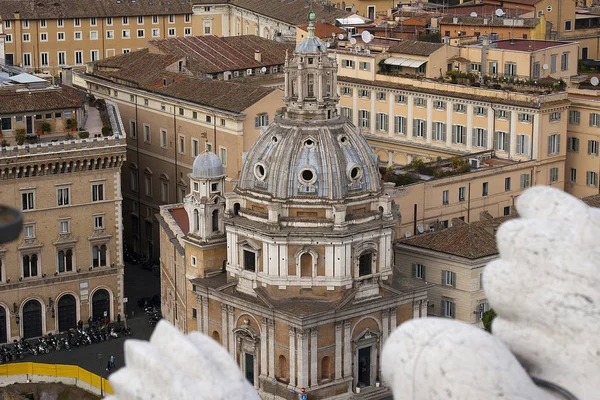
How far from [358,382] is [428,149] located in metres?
28.7

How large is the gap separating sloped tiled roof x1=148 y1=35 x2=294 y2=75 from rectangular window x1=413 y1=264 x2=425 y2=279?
108 ft

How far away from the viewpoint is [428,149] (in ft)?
310

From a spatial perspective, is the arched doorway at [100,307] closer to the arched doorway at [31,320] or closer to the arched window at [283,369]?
the arched doorway at [31,320]

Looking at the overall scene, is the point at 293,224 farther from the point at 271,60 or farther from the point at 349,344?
the point at 271,60

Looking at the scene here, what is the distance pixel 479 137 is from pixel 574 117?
5532 mm

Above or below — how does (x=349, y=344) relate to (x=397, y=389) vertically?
below

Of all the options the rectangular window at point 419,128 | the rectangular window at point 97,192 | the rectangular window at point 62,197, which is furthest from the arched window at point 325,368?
the rectangular window at point 419,128

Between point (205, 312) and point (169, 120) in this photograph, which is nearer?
point (205, 312)

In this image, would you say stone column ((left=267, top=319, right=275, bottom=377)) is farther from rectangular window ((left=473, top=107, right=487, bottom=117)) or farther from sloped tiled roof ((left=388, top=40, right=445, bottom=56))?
sloped tiled roof ((left=388, top=40, right=445, bottom=56))

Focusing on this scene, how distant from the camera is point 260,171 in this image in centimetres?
6831

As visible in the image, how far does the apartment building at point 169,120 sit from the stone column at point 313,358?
70.2ft

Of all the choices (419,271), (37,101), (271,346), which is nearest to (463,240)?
(419,271)

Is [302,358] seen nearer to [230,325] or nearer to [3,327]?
[230,325]

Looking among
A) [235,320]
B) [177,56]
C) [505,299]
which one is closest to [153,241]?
[177,56]
